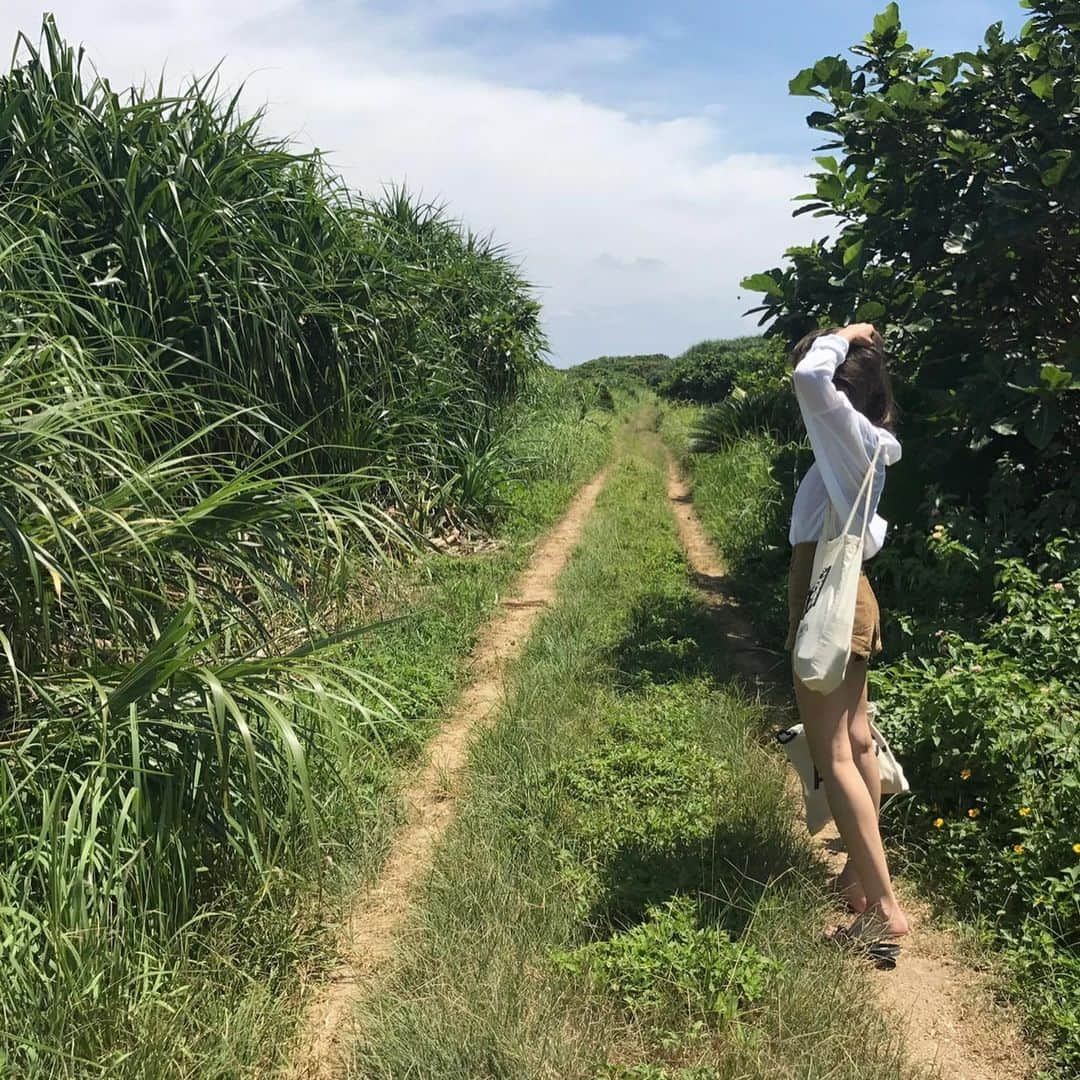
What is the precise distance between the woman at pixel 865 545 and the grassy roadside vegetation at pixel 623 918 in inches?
9.5

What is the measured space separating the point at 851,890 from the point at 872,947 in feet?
0.71

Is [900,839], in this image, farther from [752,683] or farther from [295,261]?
[295,261]

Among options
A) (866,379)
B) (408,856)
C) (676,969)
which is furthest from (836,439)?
(408,856)

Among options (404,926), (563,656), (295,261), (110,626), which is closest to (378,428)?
(295,261)

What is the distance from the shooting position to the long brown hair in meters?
2.86

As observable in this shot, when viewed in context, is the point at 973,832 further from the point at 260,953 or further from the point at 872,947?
the point at 260,953

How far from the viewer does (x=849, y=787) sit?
2.74 meters

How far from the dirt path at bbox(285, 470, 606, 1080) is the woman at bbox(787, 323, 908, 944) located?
55.8 inches

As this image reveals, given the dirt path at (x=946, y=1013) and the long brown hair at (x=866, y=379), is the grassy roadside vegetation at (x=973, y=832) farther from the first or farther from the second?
the long brown hair at (x=866, y=379)

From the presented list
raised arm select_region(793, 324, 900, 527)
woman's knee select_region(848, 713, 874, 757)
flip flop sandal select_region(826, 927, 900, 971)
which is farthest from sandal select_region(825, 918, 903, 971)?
raised arm select_region(793, 324, 900, 527)

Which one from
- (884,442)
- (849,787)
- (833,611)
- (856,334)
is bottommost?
(849,787)

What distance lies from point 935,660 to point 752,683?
1.09 m

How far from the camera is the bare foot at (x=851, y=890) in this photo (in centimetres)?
289

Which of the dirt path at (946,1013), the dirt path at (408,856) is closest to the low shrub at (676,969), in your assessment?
the dirt path at (946,1013)
